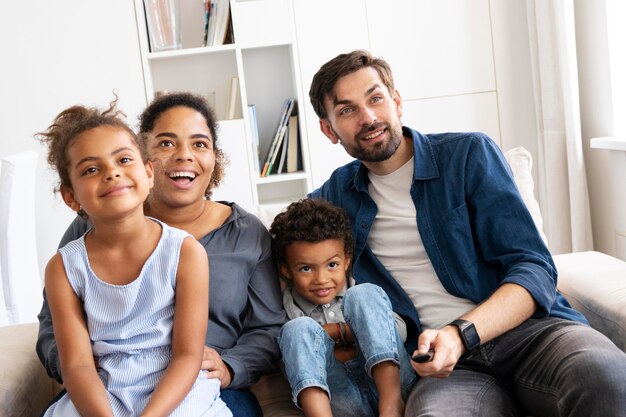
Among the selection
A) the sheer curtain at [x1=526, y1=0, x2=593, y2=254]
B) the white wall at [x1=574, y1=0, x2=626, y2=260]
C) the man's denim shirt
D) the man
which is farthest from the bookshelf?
the man's denim shirt

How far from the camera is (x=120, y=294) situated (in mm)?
1557

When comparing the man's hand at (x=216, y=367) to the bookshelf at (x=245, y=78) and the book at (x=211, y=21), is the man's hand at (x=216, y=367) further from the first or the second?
the book at (x=211, y=21)

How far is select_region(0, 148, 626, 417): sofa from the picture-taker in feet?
5.64

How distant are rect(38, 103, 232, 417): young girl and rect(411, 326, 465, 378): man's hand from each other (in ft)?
1.30

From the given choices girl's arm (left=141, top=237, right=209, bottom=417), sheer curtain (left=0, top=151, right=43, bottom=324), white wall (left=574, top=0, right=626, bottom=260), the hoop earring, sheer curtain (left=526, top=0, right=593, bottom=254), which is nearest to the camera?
girl's arm (left=141, top=237, right=209, bottom=417)

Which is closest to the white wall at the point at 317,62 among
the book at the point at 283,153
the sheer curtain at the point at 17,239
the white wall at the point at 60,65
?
the white wall at the point at 60,65

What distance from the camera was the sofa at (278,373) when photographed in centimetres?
172

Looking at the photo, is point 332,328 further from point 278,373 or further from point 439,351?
point 439,351

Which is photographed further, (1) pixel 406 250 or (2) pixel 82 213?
(1) pixel 406 250

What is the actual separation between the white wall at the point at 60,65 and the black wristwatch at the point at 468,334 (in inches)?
94.8

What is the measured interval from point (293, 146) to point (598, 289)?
211 cm

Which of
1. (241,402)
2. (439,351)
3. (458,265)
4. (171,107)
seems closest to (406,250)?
(458,265)

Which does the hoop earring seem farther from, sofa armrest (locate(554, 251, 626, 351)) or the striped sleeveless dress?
sofa armrest (locate(554, 251, 626, 351))

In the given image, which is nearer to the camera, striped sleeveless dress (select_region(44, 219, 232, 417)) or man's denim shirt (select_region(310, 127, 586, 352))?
striped sleeveless dress (select_region(44, 219, 232, 417))
